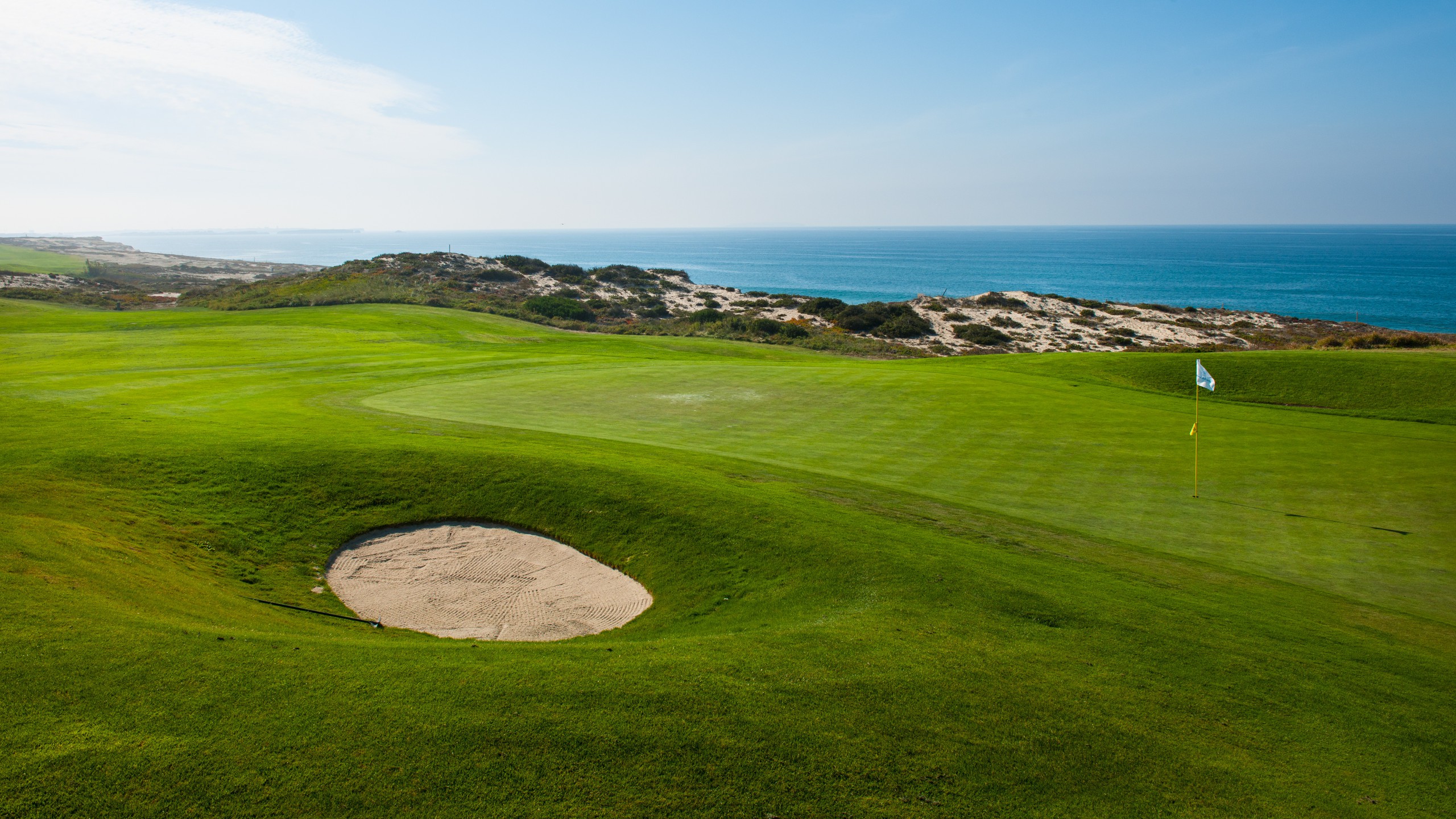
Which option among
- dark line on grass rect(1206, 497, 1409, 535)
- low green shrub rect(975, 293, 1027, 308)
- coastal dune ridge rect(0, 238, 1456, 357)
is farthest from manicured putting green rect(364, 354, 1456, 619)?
low green shrub rect(975, 293, 1027, 308)

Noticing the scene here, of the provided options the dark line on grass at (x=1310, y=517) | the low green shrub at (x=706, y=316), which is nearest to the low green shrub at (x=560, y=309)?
the low green shrub at (x=706, y=316)

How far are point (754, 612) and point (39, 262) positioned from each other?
201485mm

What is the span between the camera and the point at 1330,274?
158m

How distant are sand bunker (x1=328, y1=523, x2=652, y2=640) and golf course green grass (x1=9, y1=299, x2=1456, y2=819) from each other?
0.55 m

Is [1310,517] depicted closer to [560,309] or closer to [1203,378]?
[1203,378]

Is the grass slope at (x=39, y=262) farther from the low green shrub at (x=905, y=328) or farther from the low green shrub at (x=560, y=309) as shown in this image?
the low green shrub at (x=905, y=328)

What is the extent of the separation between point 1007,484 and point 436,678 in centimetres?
1535

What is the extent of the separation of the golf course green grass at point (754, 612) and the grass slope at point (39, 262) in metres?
136

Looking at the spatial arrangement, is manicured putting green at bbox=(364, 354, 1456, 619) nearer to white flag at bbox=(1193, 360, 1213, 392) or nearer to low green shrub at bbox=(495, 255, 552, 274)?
white flag at bbox=(1193, 360, 1213, 392)

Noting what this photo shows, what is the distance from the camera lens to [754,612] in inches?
447

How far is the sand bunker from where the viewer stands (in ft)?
38.6

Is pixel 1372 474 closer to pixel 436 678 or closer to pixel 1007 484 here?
pixel 1007 484

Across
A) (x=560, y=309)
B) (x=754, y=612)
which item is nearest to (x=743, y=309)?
(x=560, y=309)

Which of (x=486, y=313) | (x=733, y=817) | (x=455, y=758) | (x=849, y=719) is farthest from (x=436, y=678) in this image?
(x=486, y=313)
